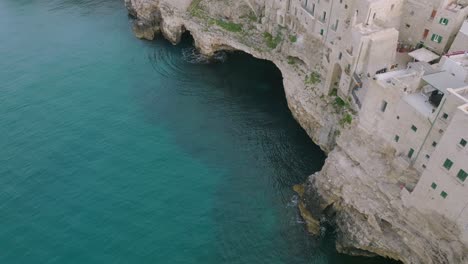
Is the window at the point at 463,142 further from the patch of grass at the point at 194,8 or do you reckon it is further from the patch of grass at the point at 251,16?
the patch of grass at the point at 194,8

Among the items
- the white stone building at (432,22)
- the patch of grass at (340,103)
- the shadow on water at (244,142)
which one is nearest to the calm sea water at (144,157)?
the shadow on water at (244,142)

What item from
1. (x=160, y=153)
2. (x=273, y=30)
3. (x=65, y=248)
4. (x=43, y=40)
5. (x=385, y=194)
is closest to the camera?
(x=385, y=194)

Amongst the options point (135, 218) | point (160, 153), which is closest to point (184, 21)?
point (160, 153)

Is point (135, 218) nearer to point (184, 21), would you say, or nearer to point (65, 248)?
point (65, 248)

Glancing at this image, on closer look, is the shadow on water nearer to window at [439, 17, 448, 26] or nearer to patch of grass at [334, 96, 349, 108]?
patch of grass at [334, 96, 349, 108]

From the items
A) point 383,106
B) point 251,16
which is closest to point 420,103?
point 383,106

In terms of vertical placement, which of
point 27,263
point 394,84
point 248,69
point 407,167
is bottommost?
point 27,263

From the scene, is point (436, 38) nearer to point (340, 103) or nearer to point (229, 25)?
point (340, 103)
